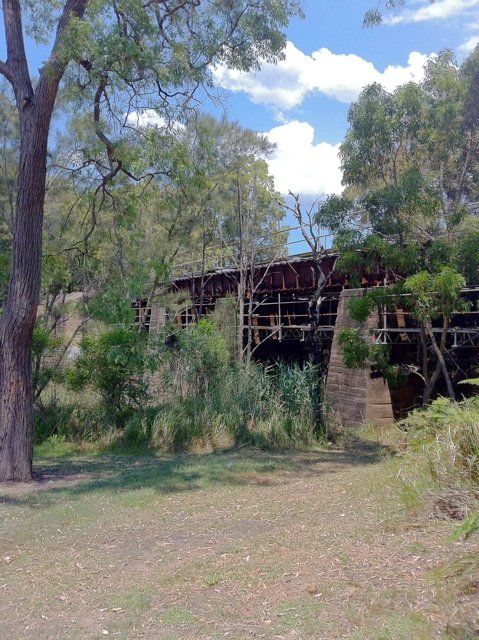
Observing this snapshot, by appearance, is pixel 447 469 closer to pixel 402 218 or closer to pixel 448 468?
pixel 448 468

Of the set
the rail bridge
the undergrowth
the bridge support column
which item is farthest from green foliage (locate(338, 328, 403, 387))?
the undergrowth

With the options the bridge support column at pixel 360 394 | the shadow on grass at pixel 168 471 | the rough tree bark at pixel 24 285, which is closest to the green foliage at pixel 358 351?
the shadow on grass at pixel 168 471

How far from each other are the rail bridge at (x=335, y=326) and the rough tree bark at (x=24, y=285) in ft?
20.7

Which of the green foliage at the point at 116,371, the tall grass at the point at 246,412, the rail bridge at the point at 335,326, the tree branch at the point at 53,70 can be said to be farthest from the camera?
the rail bridge at the point at 335,326

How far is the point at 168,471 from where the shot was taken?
975 centimetres

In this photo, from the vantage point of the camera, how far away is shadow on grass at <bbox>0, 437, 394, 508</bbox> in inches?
343

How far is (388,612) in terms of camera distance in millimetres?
3998

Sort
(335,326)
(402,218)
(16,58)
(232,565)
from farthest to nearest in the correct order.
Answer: (335,326)
(402,218)
(16,58)
(232,565)

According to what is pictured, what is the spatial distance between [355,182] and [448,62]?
10.9m

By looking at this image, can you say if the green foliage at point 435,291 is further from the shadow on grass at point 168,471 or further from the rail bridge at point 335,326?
the shadow on grass at point 168,471

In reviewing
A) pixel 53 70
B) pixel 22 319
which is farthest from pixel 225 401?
pixel 53 70

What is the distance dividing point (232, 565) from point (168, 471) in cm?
454

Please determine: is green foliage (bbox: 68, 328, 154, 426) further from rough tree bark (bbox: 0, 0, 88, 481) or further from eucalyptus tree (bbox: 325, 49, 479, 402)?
eucalyptus tree (bbox: 325, 49, 479, 402)

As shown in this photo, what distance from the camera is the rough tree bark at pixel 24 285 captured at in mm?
9430
